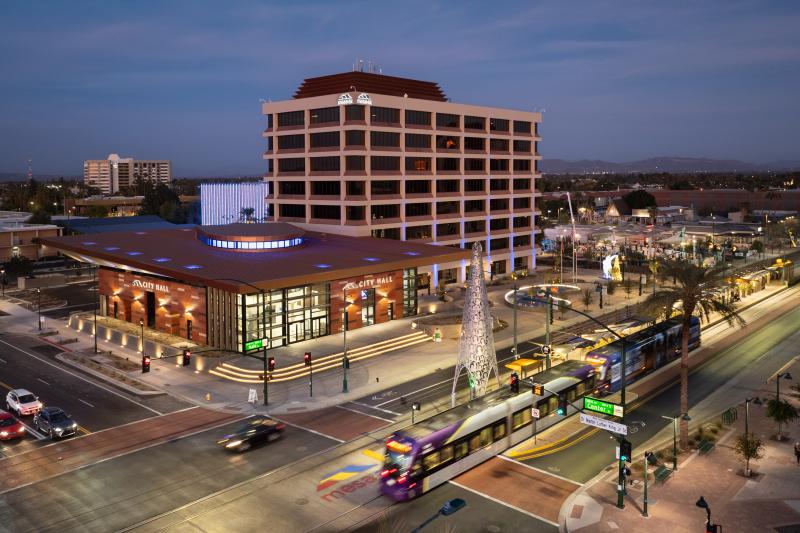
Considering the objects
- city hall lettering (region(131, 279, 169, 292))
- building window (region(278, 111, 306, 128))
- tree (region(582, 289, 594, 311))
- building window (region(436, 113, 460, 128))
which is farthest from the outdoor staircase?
building window (region(436, 113, 460, 128))

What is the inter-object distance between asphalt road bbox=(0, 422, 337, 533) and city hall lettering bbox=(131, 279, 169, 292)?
3083cm

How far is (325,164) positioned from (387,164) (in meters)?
9.02

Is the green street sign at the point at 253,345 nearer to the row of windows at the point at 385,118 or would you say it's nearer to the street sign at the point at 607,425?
the street sign at the point at 607,425

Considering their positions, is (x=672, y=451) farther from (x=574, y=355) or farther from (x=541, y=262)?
(x=541, y=262)

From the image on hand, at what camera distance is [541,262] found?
134000mm

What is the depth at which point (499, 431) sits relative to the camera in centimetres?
3869

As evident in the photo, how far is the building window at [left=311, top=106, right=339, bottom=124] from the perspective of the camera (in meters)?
94.5

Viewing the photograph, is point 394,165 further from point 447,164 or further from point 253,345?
point 253,345

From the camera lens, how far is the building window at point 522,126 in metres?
120

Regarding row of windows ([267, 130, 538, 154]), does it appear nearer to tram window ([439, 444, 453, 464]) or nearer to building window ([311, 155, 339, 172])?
building window ([311, 155, 339, 172])

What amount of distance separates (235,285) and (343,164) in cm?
3927

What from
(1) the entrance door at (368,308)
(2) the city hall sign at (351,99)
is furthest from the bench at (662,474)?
(2) the city hall sign at (351,99)

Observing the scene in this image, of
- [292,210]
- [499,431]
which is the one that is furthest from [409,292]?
[499,431]

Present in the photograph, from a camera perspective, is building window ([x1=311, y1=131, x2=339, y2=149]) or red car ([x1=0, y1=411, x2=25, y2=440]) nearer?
red car ([x1=0, y1=411, x2=25, y2=440])
